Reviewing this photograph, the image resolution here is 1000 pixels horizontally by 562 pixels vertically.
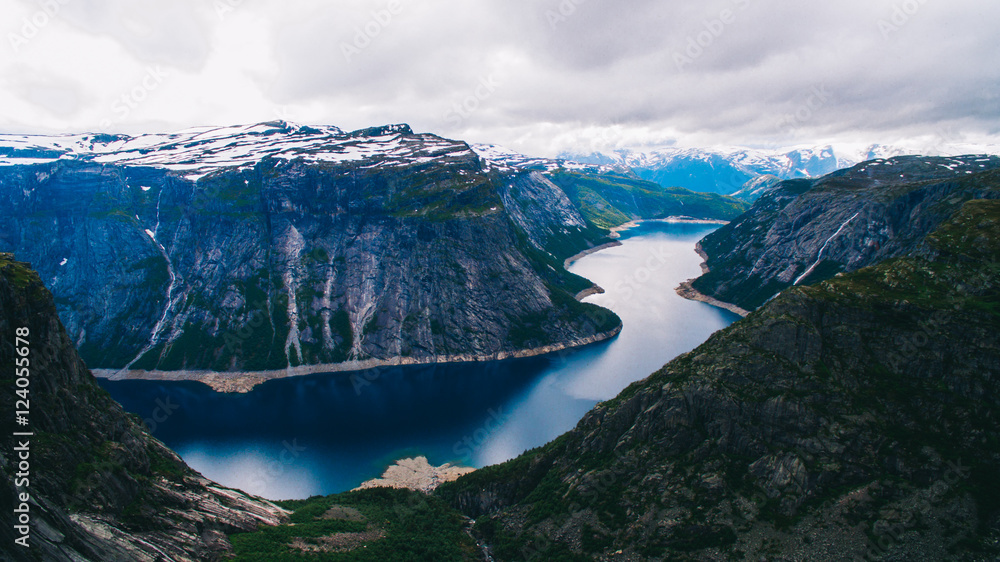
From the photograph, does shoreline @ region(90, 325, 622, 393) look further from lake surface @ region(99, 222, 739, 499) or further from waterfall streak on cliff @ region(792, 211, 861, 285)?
waterfall streak on cliff @ region(792, 211, 861, 285)

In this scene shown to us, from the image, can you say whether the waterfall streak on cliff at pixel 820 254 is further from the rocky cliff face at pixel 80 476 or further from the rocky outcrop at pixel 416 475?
the rocky cliff face at pixel 80 476

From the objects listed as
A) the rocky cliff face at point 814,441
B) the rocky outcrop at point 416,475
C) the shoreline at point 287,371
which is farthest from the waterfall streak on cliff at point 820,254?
the rocky outcrop at point 416,475

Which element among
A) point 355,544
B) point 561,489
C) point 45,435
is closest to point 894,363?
point 561,489

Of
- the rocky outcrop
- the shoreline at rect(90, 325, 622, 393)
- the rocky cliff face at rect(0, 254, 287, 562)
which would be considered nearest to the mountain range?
the rocky cliff face at rect(0, 254, 287, 562)

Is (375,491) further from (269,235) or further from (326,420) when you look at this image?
(269,235)

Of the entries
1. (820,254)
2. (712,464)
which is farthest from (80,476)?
(820,254)
